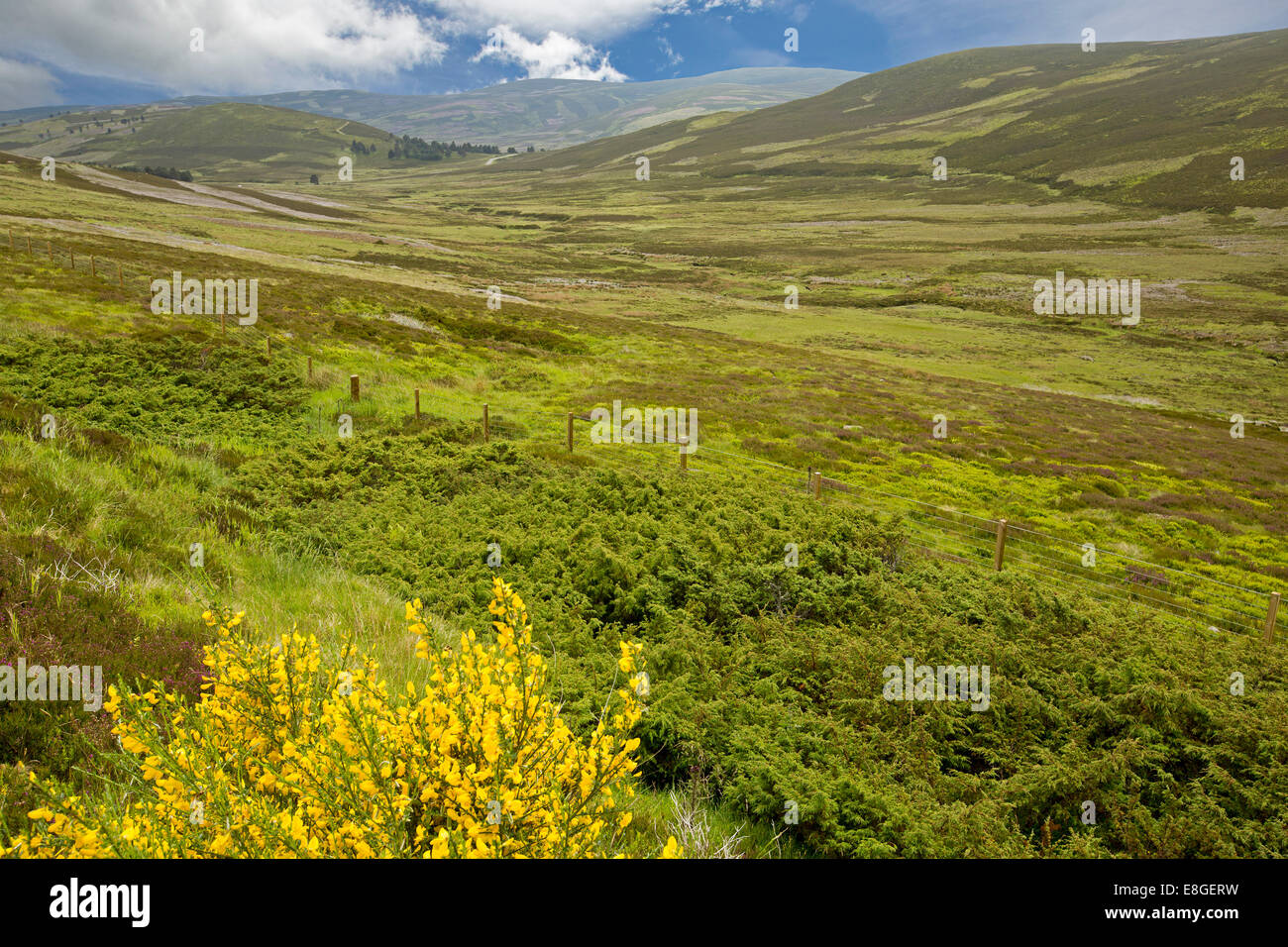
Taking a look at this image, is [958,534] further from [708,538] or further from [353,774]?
[353,774]

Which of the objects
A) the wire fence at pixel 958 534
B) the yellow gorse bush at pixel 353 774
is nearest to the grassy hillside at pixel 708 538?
the wire fence at pixel 958 534

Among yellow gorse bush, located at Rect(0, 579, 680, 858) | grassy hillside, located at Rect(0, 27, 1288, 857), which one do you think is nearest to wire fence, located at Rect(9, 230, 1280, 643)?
grassy hillside, located at Rect(0, 27, 1288, 857)

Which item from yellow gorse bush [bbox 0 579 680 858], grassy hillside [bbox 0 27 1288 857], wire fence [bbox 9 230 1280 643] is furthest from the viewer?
wire fence [bbox 9 230 1280 643]

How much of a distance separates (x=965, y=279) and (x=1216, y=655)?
95.9 m

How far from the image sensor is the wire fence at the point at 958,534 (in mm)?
14992

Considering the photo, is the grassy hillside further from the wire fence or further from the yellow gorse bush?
the yellow gorse bush

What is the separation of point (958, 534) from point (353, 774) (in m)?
18.3

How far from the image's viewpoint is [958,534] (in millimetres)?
18250

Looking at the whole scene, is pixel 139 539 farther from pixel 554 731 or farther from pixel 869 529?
pixel 869 529

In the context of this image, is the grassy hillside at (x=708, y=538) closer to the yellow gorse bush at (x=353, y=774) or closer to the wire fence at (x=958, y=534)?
the wire fence at (x=958, y=534)

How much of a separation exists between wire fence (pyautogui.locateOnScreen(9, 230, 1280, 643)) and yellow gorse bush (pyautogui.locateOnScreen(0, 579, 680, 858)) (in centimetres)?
1192

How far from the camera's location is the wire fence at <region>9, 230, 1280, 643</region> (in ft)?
49.2

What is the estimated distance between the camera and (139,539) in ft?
29.8
